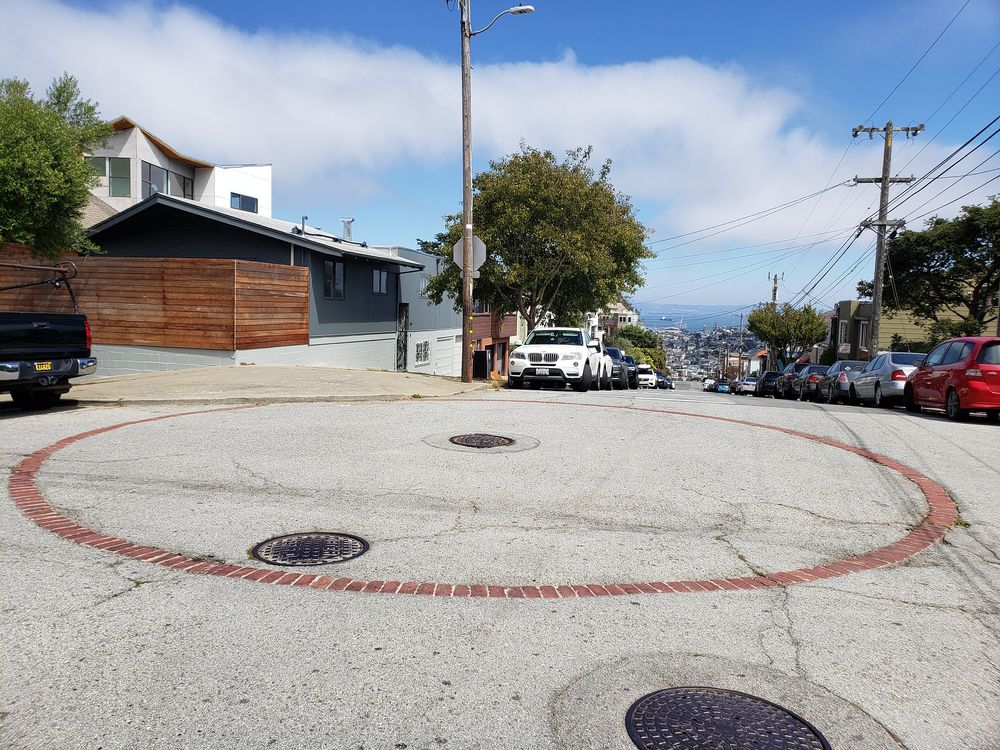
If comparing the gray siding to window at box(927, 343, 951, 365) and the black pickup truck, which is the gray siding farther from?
the black pickup truck

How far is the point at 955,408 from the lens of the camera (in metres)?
14.5

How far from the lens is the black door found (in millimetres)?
33156

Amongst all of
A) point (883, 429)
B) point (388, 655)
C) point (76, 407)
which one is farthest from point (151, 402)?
point (883, 429)

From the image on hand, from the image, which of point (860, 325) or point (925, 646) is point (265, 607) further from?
point (860, 325)

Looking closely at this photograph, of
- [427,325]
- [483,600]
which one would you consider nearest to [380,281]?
[427,325]

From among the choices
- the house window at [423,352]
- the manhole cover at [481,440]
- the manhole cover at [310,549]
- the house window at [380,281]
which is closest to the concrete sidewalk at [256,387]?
the manhole cover at [481,440]

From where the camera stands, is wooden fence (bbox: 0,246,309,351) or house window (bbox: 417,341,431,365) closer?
wooden fence (bbox: 0,246,309,351)

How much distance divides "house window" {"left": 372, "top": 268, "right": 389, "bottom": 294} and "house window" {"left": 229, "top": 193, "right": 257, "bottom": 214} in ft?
58.7

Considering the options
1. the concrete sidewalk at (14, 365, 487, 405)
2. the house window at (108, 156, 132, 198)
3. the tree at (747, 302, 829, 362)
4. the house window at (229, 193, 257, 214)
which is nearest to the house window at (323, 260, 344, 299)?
the concrete sidewalk at (14, 365, 487, 405)

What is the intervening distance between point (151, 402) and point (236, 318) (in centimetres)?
706

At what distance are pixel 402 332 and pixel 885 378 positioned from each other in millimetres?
20093

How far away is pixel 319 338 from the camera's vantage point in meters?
25.2

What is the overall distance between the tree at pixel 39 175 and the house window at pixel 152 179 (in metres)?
19.2

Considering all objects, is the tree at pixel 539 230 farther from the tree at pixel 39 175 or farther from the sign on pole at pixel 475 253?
the tree at pixel 39 175
